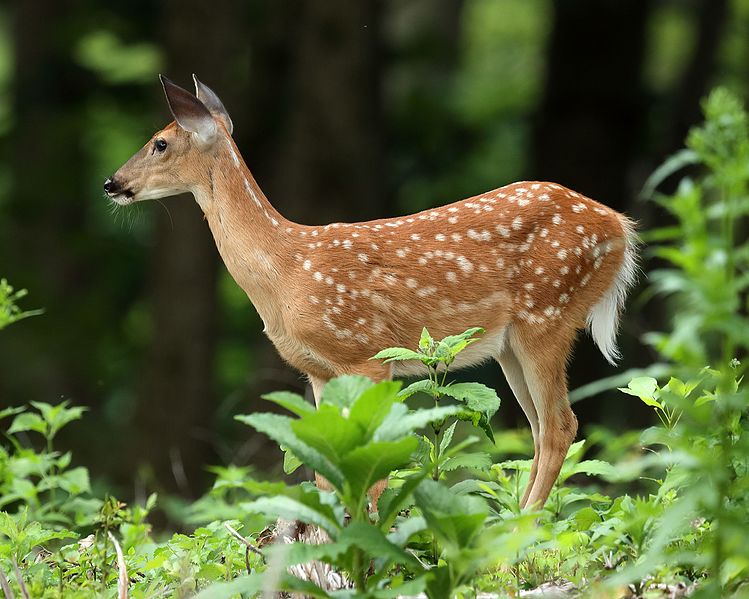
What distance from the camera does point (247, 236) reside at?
6.03 m

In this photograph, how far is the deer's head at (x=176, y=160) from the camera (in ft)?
19.9

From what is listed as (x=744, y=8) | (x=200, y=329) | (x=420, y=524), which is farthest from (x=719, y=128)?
(x=744, y=8)

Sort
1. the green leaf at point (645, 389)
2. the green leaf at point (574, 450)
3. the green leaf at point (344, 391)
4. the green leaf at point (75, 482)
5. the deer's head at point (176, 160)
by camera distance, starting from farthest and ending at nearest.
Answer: the deer's head at point (176, 160) < the green leaf at point (574, 450) < the green leaf at point (75, 482) < the green leaf at point (645, 389) < the green leaf at point (344, 391)

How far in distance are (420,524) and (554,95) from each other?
349 inches

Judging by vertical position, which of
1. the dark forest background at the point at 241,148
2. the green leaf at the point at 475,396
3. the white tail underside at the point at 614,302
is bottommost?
the dark forest background at the point at 241,148

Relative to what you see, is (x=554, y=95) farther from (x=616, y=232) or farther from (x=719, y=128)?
(x=719, y=128)

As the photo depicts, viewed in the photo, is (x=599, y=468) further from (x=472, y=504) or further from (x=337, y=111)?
(x=337, y=111)

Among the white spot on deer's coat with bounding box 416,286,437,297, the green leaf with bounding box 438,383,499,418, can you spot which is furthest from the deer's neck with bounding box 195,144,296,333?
the green leaf with bounding box 438,383,499,418

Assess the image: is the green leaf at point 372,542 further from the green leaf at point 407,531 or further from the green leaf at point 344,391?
the green leaf at point 344,391

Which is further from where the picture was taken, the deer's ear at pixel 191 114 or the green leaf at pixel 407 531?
the deer's ear at pixel 191 114

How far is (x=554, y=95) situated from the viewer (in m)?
12.1

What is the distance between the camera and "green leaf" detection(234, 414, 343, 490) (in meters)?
3.81

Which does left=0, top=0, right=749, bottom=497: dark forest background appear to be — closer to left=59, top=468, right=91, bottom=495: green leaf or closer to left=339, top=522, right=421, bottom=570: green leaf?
left=59, top=468, right=91, bottom=495: green leaf

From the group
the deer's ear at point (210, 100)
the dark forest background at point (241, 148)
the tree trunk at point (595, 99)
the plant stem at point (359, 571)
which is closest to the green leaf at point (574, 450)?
the plant stem at point (359, 571)
